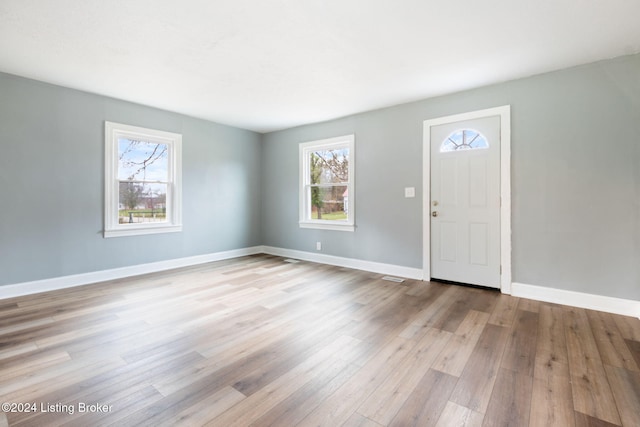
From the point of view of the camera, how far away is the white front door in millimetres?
3615

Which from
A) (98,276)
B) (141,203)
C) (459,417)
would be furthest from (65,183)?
(459,417)

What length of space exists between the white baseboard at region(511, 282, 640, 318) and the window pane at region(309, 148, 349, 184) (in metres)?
2.91

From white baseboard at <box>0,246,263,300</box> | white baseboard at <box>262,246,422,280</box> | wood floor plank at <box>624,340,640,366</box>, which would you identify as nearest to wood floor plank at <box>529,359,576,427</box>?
wood floor plank at <box>624,340,640,366</box>

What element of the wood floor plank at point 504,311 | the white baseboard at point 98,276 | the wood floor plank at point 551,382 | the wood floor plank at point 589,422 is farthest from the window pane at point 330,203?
the wood floor plank at point 589,422

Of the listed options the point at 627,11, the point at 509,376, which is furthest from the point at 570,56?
the point at 509,376

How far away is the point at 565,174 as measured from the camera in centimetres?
316

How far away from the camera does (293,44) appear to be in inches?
106

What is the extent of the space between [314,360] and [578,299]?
2965 millimetres

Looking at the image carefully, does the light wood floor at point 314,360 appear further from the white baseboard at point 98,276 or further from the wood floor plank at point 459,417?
the white baseboard at point 98,276

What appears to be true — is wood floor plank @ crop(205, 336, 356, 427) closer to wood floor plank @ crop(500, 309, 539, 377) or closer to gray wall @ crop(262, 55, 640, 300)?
wood floor plank @ crop(500, 309, 539, 377)

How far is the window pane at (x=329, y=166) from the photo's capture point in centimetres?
509

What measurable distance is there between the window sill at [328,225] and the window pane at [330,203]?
113 mm

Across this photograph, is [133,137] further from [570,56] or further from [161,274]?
[570,56]

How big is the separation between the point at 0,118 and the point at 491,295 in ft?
19.6
